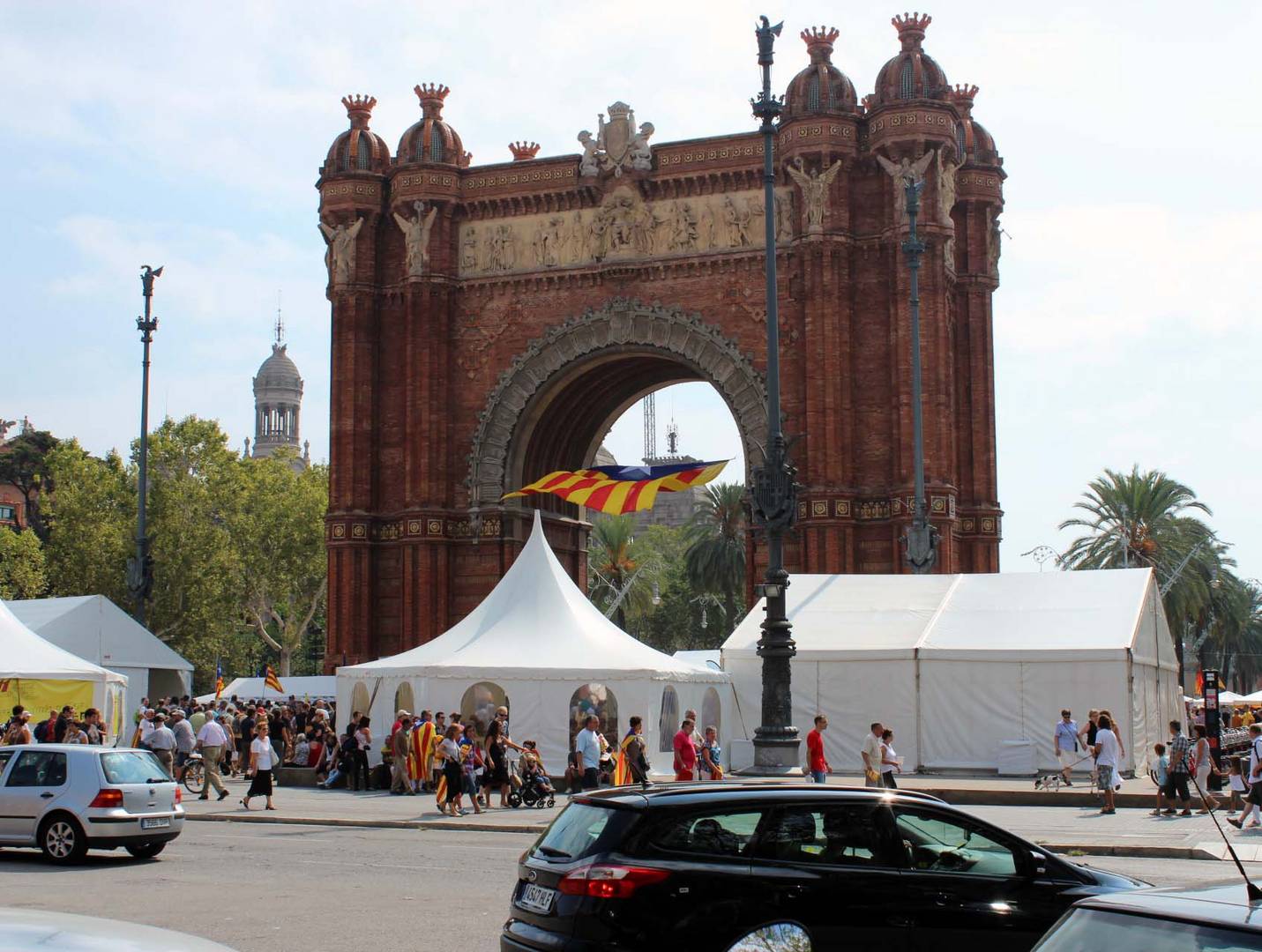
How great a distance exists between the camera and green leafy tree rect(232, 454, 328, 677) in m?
66.6

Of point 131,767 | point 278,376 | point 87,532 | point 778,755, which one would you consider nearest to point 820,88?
point 778,755

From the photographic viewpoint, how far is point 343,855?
57.3 feet

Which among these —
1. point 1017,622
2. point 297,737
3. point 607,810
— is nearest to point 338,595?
point 297,737

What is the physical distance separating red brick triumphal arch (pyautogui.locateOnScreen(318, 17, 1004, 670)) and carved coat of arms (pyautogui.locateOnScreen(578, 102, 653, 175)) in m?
0.07

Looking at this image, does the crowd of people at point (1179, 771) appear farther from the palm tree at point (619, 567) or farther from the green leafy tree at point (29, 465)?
the green leafy tree at point (29, 465)

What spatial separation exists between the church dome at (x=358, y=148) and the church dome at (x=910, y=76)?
15058 mm

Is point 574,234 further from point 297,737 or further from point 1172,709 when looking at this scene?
point 1172,709

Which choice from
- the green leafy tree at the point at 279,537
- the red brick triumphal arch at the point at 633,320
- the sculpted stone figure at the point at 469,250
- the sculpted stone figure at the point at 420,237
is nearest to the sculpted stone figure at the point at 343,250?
the red brick triumphal arch at the point at 633,320

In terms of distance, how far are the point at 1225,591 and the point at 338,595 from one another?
114 feet

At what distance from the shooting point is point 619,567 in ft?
262

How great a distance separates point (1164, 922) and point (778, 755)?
19.0 meters

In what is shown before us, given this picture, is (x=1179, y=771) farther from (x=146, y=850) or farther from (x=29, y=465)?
(x=29, y=465)

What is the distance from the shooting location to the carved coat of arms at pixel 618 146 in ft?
142

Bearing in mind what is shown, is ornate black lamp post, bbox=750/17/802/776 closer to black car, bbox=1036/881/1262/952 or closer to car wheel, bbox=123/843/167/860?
car wheel, bbox=123/843/167/860
